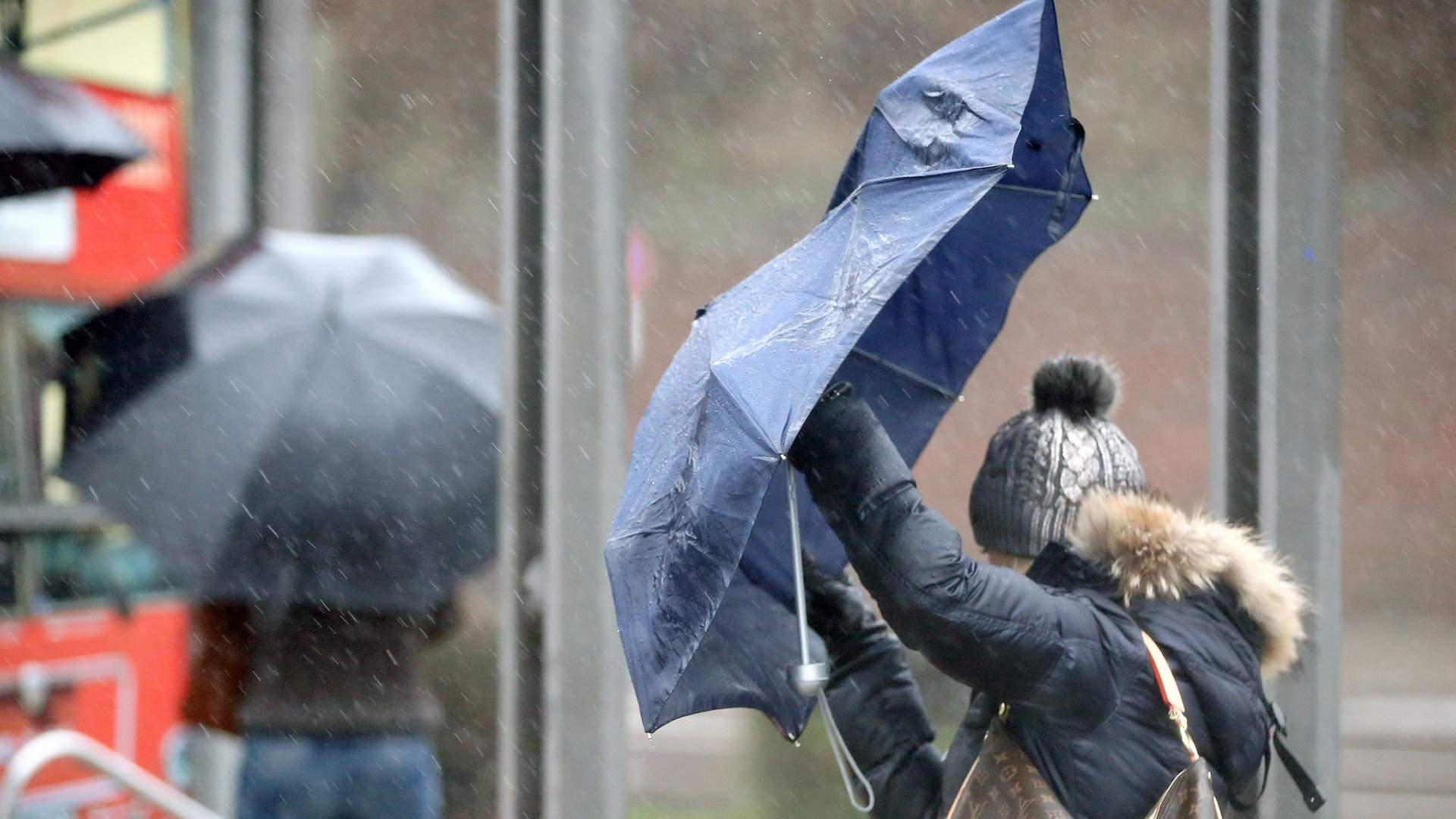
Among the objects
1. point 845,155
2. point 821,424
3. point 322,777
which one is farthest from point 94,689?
point 845,155

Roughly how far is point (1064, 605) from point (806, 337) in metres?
0.48

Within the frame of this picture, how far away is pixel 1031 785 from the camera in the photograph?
1.70m

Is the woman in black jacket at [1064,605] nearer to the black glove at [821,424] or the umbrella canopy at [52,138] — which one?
the black glove at [821,424]

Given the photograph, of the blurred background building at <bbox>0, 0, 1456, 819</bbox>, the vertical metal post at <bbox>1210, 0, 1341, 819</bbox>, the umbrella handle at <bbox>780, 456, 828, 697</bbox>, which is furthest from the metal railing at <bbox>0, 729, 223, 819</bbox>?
the vertical metal post at <bbox>1210, 0, 1341, 819</bbox>

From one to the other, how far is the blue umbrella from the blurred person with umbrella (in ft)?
4.49

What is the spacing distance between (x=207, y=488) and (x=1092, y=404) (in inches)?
85.6

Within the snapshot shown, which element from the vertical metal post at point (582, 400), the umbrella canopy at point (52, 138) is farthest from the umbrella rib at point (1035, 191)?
the umbrella canopy at point (52, 138)

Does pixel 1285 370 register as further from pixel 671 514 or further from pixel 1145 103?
pixel 1145 103

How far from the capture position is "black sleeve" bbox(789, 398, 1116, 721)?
63.0 inches

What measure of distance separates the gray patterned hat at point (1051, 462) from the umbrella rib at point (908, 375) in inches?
8.9

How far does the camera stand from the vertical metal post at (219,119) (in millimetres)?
4605

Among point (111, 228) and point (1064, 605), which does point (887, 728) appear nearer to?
point (1064, 605)

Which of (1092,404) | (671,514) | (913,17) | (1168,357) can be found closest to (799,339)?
(671,514)

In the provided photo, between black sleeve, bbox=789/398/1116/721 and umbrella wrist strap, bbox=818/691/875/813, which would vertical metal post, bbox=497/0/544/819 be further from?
black sleeve, bbox=789/398/1116/721
